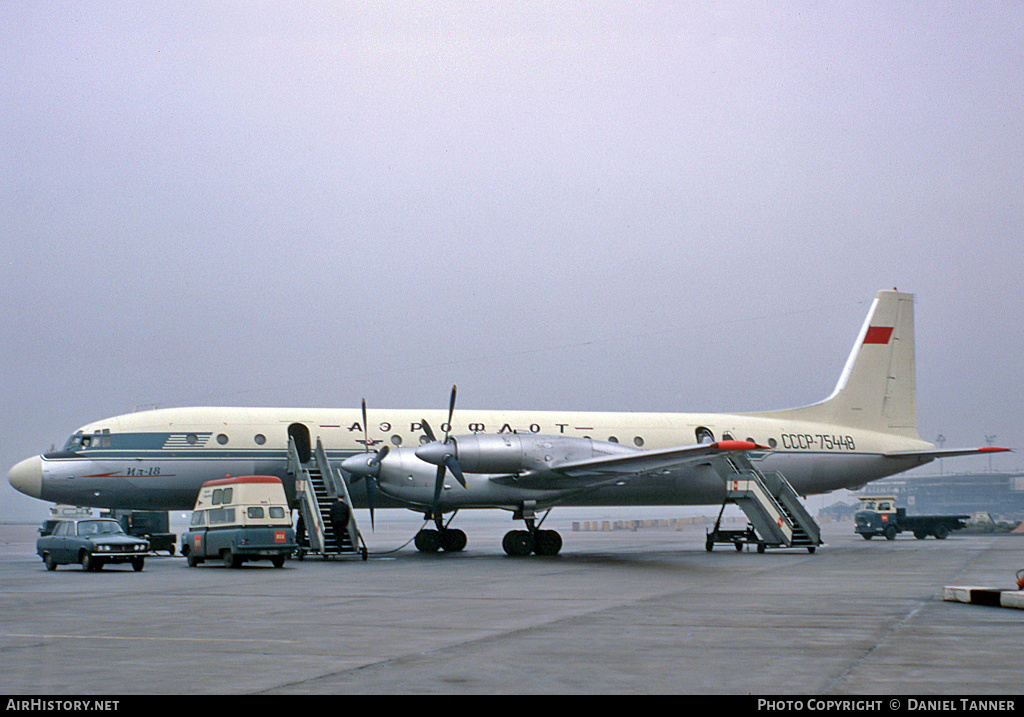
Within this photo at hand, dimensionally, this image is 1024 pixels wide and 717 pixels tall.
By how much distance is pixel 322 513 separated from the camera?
2930 cm

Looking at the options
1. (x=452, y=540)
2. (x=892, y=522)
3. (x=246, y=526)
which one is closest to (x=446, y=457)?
(x=246, y=526)

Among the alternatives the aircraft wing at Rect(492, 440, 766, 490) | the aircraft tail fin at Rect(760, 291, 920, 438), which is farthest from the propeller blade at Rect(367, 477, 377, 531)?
the aircraft tail fin at Rect(760, 291, 920, 438)

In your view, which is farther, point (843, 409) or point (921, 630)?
point (843, 409)

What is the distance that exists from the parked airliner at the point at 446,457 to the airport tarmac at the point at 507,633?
5.42 m

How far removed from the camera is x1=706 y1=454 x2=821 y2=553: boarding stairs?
31.6 meters

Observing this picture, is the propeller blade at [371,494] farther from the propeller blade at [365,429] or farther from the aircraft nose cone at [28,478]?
the aircraft nose cone at [28,478]

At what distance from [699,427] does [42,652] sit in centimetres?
2777

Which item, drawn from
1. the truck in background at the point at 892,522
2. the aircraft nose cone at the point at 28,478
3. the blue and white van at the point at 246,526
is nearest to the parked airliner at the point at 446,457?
the aircraft nose cone at the point at 28,478

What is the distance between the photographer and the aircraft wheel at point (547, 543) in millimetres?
30219

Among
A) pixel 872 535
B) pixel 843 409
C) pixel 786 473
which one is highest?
pixel 843 409

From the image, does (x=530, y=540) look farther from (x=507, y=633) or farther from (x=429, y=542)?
(x=507, y=633)
